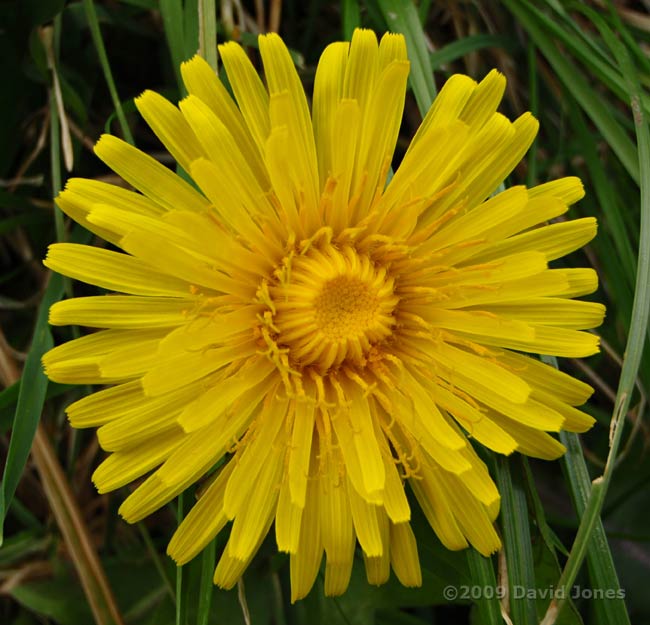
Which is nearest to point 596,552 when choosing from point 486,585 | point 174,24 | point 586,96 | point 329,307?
point 486,585

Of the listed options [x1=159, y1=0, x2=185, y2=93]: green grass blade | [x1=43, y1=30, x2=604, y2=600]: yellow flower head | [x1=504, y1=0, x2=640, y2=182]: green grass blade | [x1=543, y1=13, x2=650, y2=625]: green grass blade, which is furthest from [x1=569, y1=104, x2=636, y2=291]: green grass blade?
[x1=159, y1=0, x2=185, y2=93]: green grass blade

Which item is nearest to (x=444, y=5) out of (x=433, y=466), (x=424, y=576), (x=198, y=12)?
(x=198, y=12)

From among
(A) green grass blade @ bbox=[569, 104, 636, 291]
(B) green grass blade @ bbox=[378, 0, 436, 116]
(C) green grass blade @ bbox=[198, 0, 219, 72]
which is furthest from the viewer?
(A) green grass blade @ bbox=[569, 104, 636, 291]

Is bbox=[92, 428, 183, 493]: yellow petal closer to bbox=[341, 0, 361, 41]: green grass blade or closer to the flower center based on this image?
the flower center

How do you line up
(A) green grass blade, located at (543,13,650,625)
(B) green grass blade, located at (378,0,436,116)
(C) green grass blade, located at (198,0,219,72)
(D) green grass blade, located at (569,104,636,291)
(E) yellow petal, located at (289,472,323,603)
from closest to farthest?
(A) green grass blade, located at (543,13,650,625) → (E) yellow petal, located at (289,472,323,603) → (C) green grass blade, located at (198,0,219,72) → (B) green grass blade, located at (378,0,436,116) → (D) green grass blade, located at (569,104,636,291)

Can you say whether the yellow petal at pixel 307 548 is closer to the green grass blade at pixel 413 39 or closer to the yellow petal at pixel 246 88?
the yellow petal at pixel 246 88
